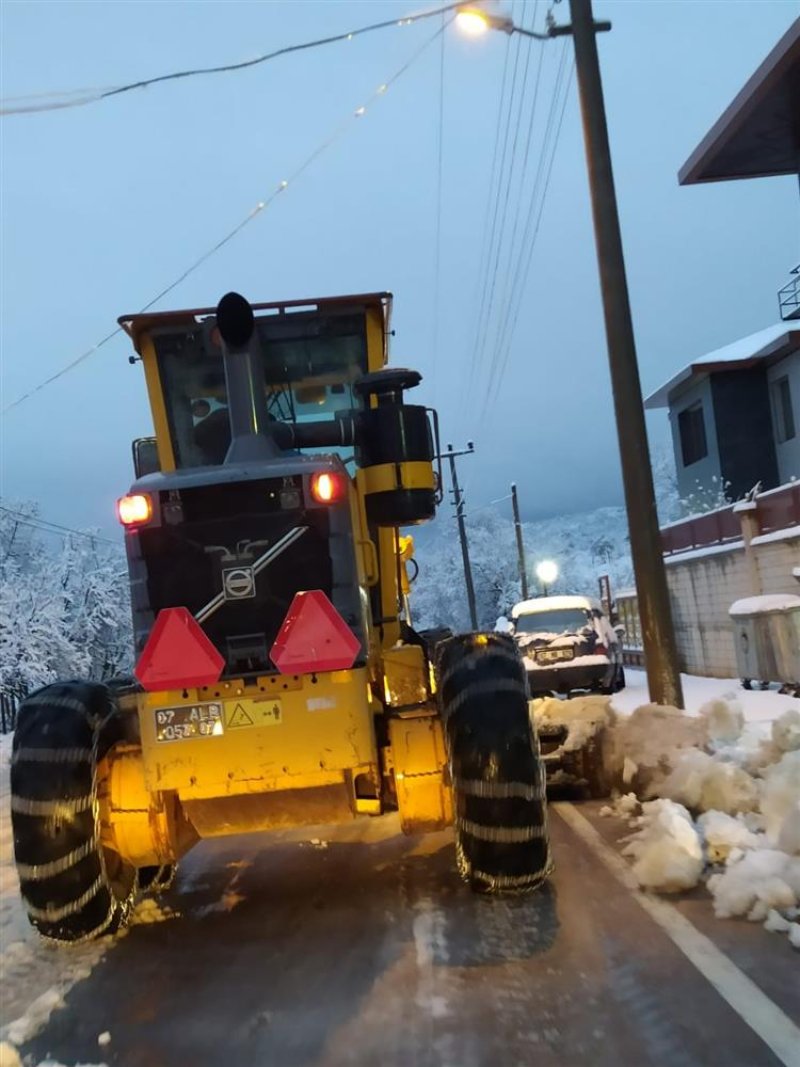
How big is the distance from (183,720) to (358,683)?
874mm

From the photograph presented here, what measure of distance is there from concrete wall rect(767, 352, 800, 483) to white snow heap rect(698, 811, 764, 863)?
848 inches

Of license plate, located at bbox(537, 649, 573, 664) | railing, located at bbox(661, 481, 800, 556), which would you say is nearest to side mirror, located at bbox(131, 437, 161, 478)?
railing, located at bbox(661, 481, 800, 556)

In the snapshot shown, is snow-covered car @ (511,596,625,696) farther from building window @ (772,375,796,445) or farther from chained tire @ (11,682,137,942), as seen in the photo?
chained tire @ (11,682,137,942)

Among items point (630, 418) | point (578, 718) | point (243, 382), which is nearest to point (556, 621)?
point (630, 418)

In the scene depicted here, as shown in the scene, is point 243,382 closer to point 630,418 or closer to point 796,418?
point 630,418

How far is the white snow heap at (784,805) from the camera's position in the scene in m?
5.21

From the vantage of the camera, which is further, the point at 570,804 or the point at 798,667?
the point at 798,667

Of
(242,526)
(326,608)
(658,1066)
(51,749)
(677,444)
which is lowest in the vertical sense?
(658,1066)

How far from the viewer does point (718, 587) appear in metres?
19.5

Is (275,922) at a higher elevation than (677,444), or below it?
below

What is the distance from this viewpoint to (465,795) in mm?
4961

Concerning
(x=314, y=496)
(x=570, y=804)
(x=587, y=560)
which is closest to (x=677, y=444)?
(x=570, y=804)

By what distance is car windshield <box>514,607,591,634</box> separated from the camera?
18.5 m

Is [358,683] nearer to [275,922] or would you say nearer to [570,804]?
[275,922]
